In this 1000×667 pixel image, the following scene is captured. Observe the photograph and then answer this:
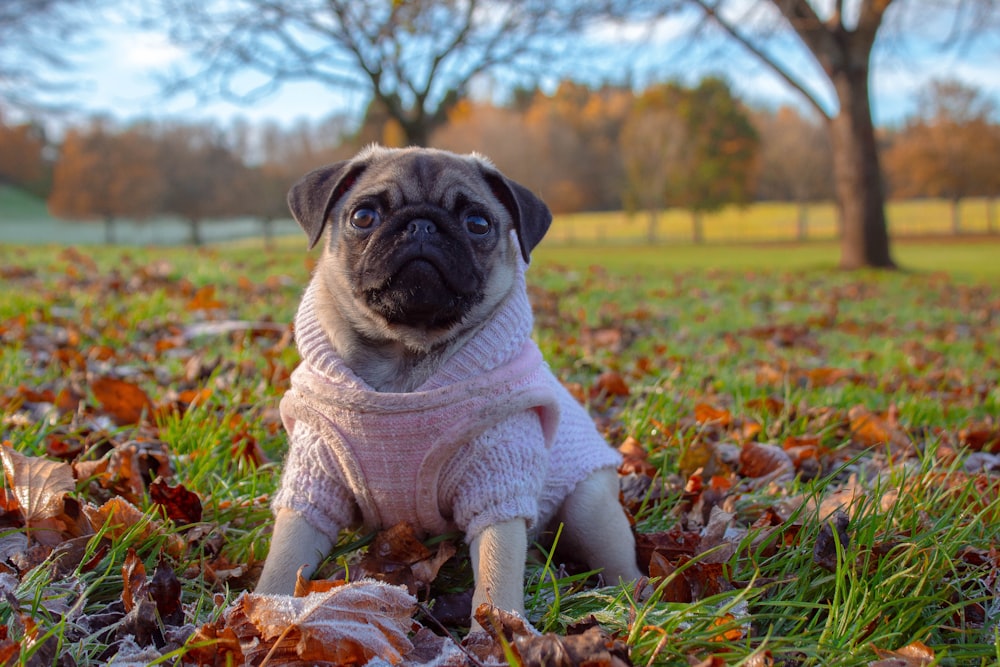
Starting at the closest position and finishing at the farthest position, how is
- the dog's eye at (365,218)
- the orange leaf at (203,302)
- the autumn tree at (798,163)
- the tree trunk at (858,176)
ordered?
1. the dog's eye at (365,218)
2. the orange leaf at (203,302)
3. the tree trunk at (858,176)
4. the autumn tree at (798,163)

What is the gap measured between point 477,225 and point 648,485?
1.35 meters

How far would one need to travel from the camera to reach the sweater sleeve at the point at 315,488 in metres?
2.37

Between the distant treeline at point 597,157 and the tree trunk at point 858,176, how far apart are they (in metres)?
25.9

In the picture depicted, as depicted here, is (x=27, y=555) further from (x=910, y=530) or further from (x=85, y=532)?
(x=910, y=530)

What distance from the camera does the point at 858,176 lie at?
1678cm

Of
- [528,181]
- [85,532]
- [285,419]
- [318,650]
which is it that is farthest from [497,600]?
[528,181]

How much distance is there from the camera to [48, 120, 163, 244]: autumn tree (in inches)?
1818

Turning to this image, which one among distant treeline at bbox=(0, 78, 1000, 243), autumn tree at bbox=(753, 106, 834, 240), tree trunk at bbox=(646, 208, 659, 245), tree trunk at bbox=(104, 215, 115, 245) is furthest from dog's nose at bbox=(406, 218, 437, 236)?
tree trunk at bbox=(104, 215, 115, 245)

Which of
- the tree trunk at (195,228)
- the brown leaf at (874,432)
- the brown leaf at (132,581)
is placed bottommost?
the brown leaf at (874,432)

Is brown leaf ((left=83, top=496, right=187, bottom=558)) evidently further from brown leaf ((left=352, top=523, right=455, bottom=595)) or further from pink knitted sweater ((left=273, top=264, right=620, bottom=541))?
brown leaf ((left=352, top=523, right=455, bottom=595))

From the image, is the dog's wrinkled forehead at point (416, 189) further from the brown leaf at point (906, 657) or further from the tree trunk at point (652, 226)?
the tree trunk at point (652, 226)

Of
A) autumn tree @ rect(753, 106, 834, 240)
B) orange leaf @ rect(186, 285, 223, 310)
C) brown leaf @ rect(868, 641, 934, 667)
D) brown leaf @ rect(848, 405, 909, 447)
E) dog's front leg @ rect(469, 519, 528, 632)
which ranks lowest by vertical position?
brown leaf @ rect(848, 405, 909, 447)

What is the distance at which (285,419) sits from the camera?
262cm

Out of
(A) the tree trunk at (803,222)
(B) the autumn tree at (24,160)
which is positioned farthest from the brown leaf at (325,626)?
(B) the autumn tree at (24,160)
